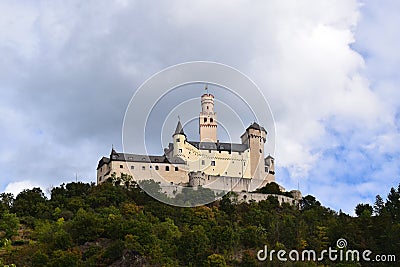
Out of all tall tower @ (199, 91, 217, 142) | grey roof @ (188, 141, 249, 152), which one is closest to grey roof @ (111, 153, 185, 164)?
grey roof @ (188, 141, 249, 152)

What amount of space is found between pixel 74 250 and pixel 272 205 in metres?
29.9

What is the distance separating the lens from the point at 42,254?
5262 centimetres

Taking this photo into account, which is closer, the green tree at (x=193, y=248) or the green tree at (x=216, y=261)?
the green tree at (x=216, y=261)

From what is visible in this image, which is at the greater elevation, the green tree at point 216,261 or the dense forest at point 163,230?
the dense forest at point 163,230

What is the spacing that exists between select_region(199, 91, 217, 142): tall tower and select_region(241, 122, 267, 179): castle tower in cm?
474

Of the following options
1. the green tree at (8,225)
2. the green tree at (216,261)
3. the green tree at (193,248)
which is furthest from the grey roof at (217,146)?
the green tree at (216,261)

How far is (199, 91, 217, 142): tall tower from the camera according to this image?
300ft

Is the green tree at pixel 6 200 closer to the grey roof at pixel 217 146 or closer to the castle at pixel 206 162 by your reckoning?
the castle at pixel 206 162

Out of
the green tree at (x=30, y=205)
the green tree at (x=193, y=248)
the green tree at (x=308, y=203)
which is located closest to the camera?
the green tree at (x=193, y=248)

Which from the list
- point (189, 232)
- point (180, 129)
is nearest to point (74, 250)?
point (189, 232)

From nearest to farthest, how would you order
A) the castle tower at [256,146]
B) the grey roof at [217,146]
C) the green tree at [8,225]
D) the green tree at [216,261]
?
1. the green tree at [216,261]
2. the green tree at [8,225]
3. the castle tower at [256,146]
4. the grey roof at [217,146]

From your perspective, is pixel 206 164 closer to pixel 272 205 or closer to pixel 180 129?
pixel 180 129

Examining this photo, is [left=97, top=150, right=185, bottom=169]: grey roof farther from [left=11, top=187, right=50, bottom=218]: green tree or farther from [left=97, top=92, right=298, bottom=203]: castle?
[left=11, top=187, right=50, bottom=218]: green tree

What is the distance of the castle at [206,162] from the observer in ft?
276
